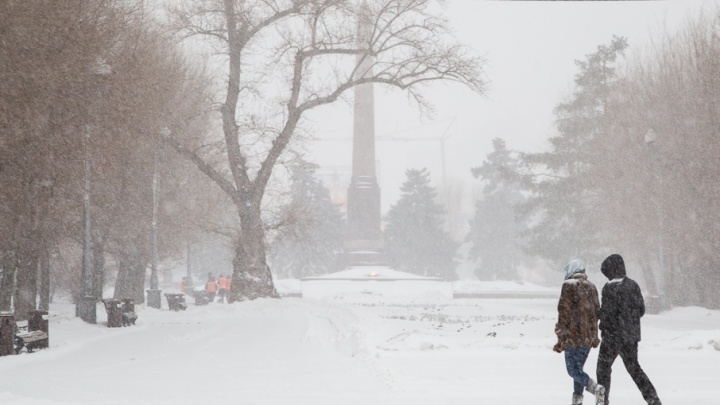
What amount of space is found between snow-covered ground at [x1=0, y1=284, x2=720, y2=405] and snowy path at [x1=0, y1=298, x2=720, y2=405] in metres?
0.02

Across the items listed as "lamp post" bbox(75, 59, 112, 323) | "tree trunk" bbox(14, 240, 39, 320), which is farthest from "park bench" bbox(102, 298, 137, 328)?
"tree trunk" bbox(14, 240, 39, 320)

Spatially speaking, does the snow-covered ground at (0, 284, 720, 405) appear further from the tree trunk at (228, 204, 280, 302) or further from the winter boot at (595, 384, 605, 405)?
the tree trunk at (228, 204, 280, 302)

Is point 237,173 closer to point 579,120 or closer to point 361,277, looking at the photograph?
point 361,277

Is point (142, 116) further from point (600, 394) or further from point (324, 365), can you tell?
point (600, 394)

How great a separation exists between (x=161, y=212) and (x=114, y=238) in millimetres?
2638

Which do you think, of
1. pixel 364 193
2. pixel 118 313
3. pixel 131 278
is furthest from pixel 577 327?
pixel 364 193

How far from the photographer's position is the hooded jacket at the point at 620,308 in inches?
326

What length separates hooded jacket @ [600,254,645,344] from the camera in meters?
8.28

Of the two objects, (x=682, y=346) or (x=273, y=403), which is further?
(x=682, y=346)

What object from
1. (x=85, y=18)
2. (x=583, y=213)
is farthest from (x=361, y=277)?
(x=85, y=18)

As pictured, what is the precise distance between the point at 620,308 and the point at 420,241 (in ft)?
185

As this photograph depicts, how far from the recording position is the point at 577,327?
832cm

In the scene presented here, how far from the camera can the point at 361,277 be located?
42.1m

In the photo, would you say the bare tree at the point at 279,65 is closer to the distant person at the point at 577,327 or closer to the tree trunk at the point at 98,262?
the tree trunk at the point at 98,262
